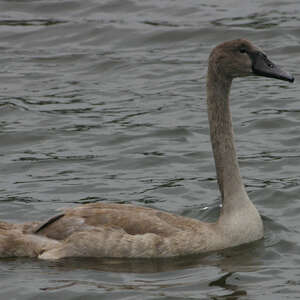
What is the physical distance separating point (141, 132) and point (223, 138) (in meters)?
4.23

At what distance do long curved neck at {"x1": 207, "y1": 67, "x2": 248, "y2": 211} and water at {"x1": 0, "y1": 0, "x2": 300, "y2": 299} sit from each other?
1.92ft

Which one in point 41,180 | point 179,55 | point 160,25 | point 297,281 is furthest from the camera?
point 160,25

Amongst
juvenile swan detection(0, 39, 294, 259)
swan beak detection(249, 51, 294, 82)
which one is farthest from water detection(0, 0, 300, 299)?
swan beak detection(249, 51, 294, 82)

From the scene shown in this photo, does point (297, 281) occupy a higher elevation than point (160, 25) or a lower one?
lower

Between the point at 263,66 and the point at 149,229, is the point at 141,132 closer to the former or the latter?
the point at 263,66

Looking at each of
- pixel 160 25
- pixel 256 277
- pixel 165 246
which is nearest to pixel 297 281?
pixel 256 277

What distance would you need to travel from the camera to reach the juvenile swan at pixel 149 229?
34.9ft

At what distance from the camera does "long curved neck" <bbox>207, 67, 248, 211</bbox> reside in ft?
36.6

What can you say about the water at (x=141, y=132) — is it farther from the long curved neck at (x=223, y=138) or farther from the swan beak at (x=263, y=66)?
the swan beak at (x=263, y=66)

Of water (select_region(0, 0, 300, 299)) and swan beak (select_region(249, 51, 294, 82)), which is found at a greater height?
swan beak (select_region(249, 51, 294, 82))

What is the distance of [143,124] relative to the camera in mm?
15820

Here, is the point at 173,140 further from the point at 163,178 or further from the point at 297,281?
the point at 297,281

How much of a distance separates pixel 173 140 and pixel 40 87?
353cm

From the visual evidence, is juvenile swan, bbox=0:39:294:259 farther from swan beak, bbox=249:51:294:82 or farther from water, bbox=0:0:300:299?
water, bbox=0:0:300:299
